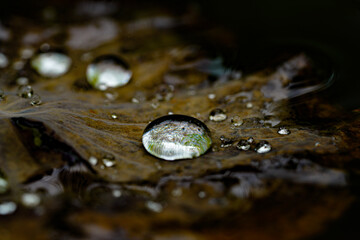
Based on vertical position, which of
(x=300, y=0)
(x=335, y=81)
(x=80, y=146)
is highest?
(x=300, y=0)

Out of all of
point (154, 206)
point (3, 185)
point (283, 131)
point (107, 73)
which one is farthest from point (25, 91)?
point (283, 131)

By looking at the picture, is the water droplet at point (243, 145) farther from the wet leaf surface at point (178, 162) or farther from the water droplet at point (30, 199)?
the water droplet at point (30, 199)

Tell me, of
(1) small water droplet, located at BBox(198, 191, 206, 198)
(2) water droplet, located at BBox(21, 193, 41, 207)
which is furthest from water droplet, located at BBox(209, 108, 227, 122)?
(2) water droplet, located at BBox(21, 193, 41, 207)

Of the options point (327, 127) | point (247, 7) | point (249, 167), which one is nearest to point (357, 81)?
point (327, 127)

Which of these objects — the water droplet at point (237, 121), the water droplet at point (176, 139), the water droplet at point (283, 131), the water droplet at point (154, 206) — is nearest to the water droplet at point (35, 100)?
the water droplet at point (176, 139)

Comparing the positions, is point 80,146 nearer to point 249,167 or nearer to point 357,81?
point 249,167

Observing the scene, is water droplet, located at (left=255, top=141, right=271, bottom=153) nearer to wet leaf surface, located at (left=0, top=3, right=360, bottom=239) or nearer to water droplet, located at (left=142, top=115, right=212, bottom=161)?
wet leaf surface, located at (left=0, top=3, right=360, bottom=239)
